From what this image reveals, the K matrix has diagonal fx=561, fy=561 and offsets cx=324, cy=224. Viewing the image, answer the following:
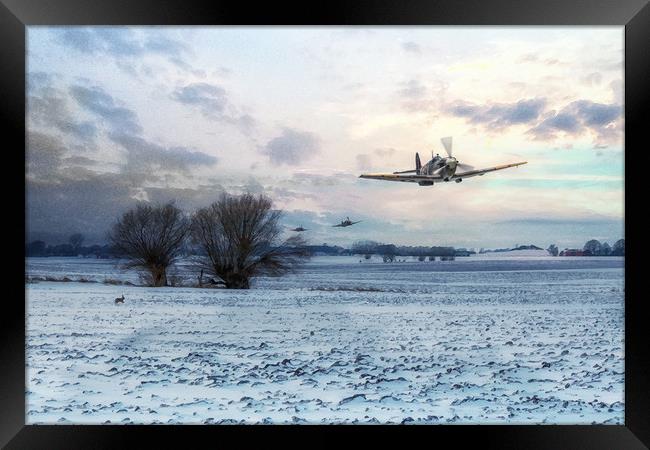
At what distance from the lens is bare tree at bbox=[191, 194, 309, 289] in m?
5.07

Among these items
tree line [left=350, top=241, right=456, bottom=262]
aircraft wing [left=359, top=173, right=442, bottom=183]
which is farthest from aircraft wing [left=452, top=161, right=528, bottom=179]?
tree line [left=350, top=241, right=456, bottom=262]

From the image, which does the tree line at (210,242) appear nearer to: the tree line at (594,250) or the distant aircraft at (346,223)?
the distant aircraft at (346,223)

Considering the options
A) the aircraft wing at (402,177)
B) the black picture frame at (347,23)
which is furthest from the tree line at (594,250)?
the black picture frame at (347,23)

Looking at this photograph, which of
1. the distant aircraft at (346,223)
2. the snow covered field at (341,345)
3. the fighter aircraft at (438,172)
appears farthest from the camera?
the distant aircraft at (346,223)

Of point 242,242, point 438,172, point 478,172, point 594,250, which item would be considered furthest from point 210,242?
point 594,250

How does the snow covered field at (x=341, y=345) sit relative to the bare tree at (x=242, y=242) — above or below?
below

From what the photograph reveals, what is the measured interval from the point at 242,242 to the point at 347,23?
3.56 metres

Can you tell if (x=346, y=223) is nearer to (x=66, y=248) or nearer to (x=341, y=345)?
(x=341, y=345)

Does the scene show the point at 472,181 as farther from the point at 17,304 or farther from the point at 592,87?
the point at 17,304

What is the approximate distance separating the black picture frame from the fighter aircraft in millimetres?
2002

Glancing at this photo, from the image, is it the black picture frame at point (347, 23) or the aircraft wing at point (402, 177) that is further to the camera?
the aircraft wing at point (402, 177)

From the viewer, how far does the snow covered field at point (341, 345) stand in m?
3.97

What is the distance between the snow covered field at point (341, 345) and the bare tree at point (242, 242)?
235mm

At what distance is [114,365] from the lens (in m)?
4.21
